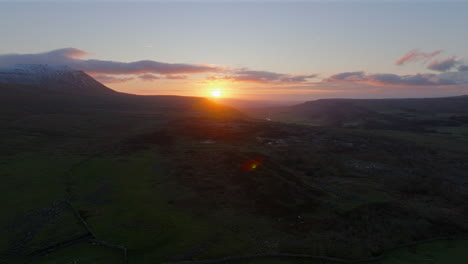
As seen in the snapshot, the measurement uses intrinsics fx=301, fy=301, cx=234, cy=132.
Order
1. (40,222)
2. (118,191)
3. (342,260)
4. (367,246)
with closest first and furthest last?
(342,260), (367,246), (40,222), (118,191)

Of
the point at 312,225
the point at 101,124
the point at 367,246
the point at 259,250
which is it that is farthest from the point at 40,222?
the point at 101,124

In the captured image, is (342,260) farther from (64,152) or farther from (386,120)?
(386,120)

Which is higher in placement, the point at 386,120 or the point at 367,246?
the point at 386,120

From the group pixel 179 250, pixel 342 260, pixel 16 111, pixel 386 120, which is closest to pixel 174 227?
pixel 179 250

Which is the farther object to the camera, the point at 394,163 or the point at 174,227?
the point at 394,163

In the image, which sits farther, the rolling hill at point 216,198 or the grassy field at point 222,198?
the grassy field at point 222,198

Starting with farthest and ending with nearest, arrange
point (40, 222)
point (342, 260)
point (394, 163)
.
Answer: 1. point (394, 163)
2. point (40, 222)
3. point (342, 260)

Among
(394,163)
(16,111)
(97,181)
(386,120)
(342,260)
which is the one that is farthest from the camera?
(386,120)

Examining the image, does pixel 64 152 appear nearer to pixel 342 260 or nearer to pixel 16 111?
pixel 342 260

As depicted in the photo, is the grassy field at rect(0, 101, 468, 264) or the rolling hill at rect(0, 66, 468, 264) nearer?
the rolling hill at rect(0, 66, 468, 264)
